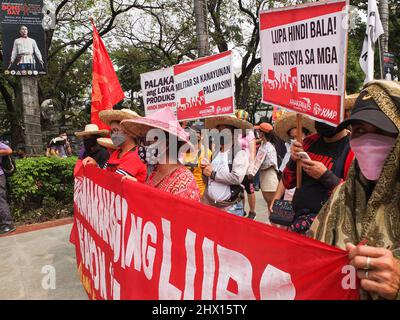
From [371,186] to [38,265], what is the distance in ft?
15.2

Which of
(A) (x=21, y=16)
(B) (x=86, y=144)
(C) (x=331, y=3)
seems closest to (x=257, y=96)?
(A) (x=21, y=16)

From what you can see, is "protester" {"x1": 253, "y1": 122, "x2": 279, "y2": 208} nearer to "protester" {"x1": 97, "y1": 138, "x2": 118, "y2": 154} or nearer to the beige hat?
the beige hat

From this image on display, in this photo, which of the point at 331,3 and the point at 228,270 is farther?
the point at 331,3

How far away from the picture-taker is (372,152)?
1.46 metres

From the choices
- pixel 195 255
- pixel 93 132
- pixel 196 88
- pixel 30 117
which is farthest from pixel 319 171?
pixel 30 117

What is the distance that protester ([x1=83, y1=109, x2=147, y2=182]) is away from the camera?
144 inches

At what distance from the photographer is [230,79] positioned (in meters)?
4.27

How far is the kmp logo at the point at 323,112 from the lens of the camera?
7.20ft

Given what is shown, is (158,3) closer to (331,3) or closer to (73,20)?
(73,20)

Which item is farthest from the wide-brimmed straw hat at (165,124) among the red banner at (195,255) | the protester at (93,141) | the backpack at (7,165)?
the backpack at (7,165)

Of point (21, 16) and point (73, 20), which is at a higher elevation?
point (73, 20)

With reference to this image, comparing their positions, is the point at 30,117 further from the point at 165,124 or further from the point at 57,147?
the point at 165,124
